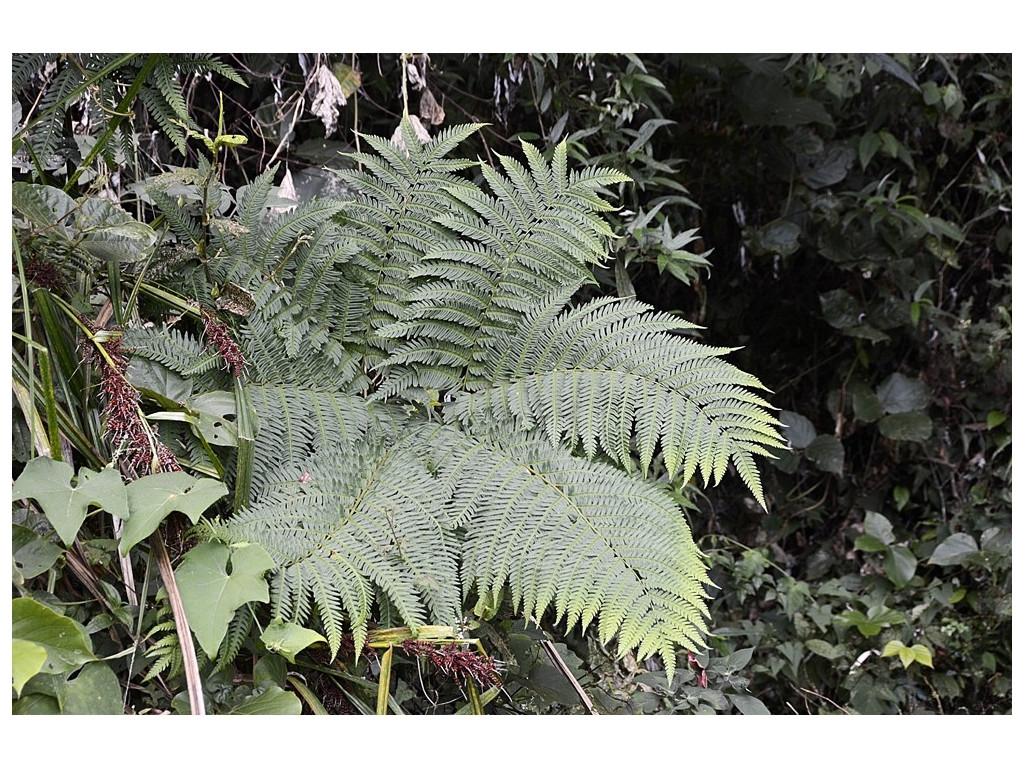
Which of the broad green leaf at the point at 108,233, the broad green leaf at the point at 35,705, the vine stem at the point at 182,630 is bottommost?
the broad green leaf at the point at 35,705

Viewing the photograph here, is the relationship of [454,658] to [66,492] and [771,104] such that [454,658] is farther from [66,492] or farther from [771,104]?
[771,104]

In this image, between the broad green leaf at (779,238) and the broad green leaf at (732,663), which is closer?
the broad green leaf at (732,663)

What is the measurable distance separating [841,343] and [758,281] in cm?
33

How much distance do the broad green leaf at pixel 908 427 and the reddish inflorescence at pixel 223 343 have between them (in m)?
1.95

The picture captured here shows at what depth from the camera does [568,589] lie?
3.13 feet

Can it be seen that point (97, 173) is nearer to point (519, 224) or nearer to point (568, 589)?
point (519, 224)

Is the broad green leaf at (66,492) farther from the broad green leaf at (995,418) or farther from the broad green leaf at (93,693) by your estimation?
the broad green leaf at (995,418)

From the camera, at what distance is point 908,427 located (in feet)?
7.75

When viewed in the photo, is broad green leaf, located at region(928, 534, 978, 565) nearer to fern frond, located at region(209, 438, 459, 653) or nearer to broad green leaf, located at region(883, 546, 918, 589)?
broad green leaf, located at region(883, 546, 918, 589)

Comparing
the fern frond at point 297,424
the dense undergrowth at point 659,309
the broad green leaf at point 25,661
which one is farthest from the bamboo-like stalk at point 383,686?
the broad green leaf at point 25,661

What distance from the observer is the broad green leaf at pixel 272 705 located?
924mm

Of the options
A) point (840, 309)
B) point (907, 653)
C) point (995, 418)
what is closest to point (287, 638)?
point (907, 653)

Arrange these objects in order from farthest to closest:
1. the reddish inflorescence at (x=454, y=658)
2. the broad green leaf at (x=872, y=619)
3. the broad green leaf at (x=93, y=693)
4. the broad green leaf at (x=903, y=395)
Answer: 1. the broad green leaf at (x=903, y=395)
2. the broad green leaf at (x=872, y=619)
3. the reddish inflorescence at (x=454, y=658)
4. the broad green leaf at (x=93, y=693)

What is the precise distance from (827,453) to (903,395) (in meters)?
0.32
